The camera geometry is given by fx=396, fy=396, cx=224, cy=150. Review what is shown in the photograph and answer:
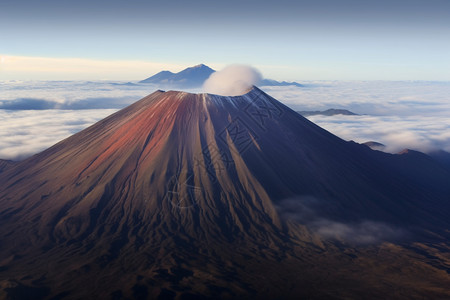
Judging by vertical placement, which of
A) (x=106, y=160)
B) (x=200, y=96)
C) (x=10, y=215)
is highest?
(x=200, y=96)

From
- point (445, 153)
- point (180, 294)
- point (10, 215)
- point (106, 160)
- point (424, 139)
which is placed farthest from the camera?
point (424, 139)

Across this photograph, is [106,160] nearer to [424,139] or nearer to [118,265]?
[118,265]

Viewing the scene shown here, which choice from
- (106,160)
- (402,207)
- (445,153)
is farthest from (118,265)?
(445,153)

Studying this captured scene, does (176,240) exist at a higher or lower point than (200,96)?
lower

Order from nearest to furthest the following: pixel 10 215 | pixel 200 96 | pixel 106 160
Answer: pixel 10 215
pixel 106 160
pixel 200 96

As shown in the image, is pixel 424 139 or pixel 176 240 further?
pixel 424 139

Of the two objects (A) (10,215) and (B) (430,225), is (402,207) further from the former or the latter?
(A) (10,215)

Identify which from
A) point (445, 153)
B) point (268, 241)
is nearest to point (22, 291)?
point (268, 241)
